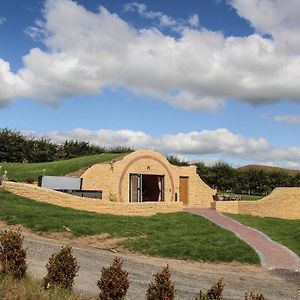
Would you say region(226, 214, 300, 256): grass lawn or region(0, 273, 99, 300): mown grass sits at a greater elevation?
region(0, 273, 99, 300): mown grass

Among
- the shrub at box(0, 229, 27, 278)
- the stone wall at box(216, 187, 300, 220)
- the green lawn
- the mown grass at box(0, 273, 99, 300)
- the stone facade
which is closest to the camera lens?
the mown grass at box(0, 273, 99, 300)

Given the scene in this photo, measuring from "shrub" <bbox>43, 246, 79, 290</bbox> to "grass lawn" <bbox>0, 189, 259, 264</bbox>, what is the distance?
8.65 metres

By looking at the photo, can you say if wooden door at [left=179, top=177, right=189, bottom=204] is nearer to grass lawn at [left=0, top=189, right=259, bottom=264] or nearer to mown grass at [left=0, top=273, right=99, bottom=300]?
grass lawn at [left=0, top=189, right=259, bottom=264]

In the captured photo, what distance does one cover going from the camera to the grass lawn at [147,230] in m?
17.5

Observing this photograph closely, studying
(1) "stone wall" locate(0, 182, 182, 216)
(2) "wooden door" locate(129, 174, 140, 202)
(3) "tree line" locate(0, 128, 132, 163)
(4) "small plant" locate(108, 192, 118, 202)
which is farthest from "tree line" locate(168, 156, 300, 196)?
(1) "stone wall" locate(0, 182, 182, 216)

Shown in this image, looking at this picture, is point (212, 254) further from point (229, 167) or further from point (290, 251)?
point (229, 167)

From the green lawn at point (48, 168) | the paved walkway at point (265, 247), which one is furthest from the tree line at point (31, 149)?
the paved walkway at point (265, 247)

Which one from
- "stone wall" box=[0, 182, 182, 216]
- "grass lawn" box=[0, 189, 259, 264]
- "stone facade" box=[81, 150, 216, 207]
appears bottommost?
"grass lawn" box=[0, 189, 259, 264]

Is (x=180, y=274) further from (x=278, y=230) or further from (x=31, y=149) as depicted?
(x=31, y=149)

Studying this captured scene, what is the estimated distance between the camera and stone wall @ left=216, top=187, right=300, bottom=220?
108 feet

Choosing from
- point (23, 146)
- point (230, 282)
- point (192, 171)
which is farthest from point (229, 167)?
point (230, 282)

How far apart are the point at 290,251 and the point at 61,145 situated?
40.3 m

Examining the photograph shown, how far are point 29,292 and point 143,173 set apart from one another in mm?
25493

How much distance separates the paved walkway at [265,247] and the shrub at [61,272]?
1004cm
